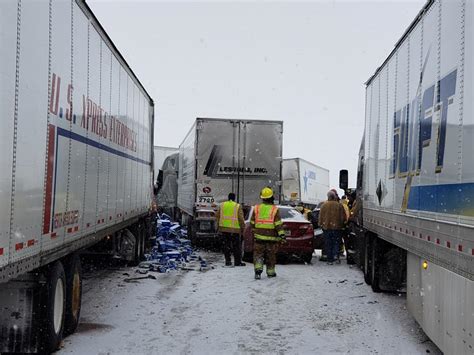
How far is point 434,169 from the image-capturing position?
6.19 meters

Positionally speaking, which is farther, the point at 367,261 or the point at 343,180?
the point at 343,180

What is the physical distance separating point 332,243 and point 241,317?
7.79 m

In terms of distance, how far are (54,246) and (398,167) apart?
4695mm

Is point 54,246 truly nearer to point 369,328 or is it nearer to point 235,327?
point 235,327

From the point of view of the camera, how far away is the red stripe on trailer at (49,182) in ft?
19.8

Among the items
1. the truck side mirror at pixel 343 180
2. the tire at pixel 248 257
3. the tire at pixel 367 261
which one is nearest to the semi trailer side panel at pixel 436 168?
the tire at pixel 367 261

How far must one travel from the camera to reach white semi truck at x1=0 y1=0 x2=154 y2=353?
15.9 ft

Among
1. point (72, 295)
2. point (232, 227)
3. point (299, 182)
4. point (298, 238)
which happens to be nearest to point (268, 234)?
point (232, 227)

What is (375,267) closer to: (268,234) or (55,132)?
(268,234)

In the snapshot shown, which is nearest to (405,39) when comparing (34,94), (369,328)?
(369,328)

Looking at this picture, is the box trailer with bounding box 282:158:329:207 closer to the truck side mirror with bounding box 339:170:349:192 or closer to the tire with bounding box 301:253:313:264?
the tire with bounding box 301:253:313:264

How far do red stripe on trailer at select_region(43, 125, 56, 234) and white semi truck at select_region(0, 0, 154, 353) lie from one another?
1 centimetres

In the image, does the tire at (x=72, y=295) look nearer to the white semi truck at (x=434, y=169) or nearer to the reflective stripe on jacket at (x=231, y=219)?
the white semi truck at (x=434, y=169)

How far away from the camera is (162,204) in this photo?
33094 mm
